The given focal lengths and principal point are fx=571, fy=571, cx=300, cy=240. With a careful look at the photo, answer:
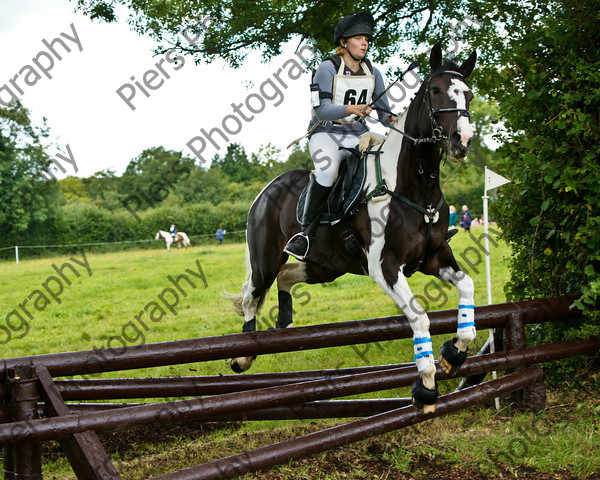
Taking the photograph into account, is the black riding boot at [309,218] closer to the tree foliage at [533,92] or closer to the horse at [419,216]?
the horse at [419,216]

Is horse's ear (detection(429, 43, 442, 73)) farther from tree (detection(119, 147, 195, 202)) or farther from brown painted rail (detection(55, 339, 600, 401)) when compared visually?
tree (detection(119, 147, 195, 202))

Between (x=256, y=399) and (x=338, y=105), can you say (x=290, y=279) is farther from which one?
(x=338, y=105)

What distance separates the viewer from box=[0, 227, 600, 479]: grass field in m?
3.81

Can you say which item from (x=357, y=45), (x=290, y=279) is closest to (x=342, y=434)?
(x=290, y=279)

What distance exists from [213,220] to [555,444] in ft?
97.6

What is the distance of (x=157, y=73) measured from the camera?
6.55m

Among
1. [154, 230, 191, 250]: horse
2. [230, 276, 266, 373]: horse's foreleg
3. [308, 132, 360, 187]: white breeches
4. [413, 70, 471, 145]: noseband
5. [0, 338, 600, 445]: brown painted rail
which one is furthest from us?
[154, 230, 191, 250]: horse

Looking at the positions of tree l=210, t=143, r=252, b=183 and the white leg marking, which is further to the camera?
tree l=210, t=143, r=252, b=183

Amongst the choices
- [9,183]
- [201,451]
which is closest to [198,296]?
[201,451]

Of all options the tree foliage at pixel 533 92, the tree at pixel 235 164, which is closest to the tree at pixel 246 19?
the tree foliage at pixel 533 92

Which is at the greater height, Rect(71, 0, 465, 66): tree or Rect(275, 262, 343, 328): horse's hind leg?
Rect(71, 0, 465, 66): tree

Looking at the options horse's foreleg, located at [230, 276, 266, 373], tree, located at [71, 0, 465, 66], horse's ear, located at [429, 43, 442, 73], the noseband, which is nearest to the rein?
the noseband

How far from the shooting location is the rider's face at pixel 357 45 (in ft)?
12.5

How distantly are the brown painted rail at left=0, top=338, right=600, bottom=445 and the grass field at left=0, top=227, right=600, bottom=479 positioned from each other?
0.45 m
